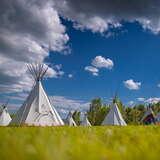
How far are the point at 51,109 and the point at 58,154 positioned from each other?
24540 mm

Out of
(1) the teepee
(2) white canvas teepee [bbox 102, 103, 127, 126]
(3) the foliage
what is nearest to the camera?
(1) the teepee

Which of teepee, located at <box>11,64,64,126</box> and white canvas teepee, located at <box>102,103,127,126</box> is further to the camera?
white canvas teepee, located at <box>102,103,127,126</box>

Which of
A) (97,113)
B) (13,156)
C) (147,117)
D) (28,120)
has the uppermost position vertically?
(97,113)

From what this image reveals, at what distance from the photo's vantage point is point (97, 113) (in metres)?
73.4

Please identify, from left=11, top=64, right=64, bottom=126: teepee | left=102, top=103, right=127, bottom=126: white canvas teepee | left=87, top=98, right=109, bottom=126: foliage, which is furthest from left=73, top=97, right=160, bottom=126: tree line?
left=11, top=64, right=64, bottom=126: teepee

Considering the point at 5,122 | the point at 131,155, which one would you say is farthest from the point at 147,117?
the point at 131,155

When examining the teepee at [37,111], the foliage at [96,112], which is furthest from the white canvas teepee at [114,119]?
the foliage at [96,112]

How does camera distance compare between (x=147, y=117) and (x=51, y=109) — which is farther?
(x=147, y=117)

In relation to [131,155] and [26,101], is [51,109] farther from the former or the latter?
[131,155]

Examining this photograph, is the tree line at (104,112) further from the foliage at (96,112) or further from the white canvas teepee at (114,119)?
the white canvas teepee at (114,119)

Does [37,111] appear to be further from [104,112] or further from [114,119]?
[104,112]

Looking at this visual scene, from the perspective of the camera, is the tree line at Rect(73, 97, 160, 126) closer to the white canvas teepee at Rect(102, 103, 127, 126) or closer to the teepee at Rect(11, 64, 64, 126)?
the white canvas teepee at Rect(102, 103, 127, 126)

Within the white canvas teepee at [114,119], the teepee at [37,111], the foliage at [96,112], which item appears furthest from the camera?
the foliage at [96,112]

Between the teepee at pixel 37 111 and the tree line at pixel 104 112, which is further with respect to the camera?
the tree line at pixel 104 112
